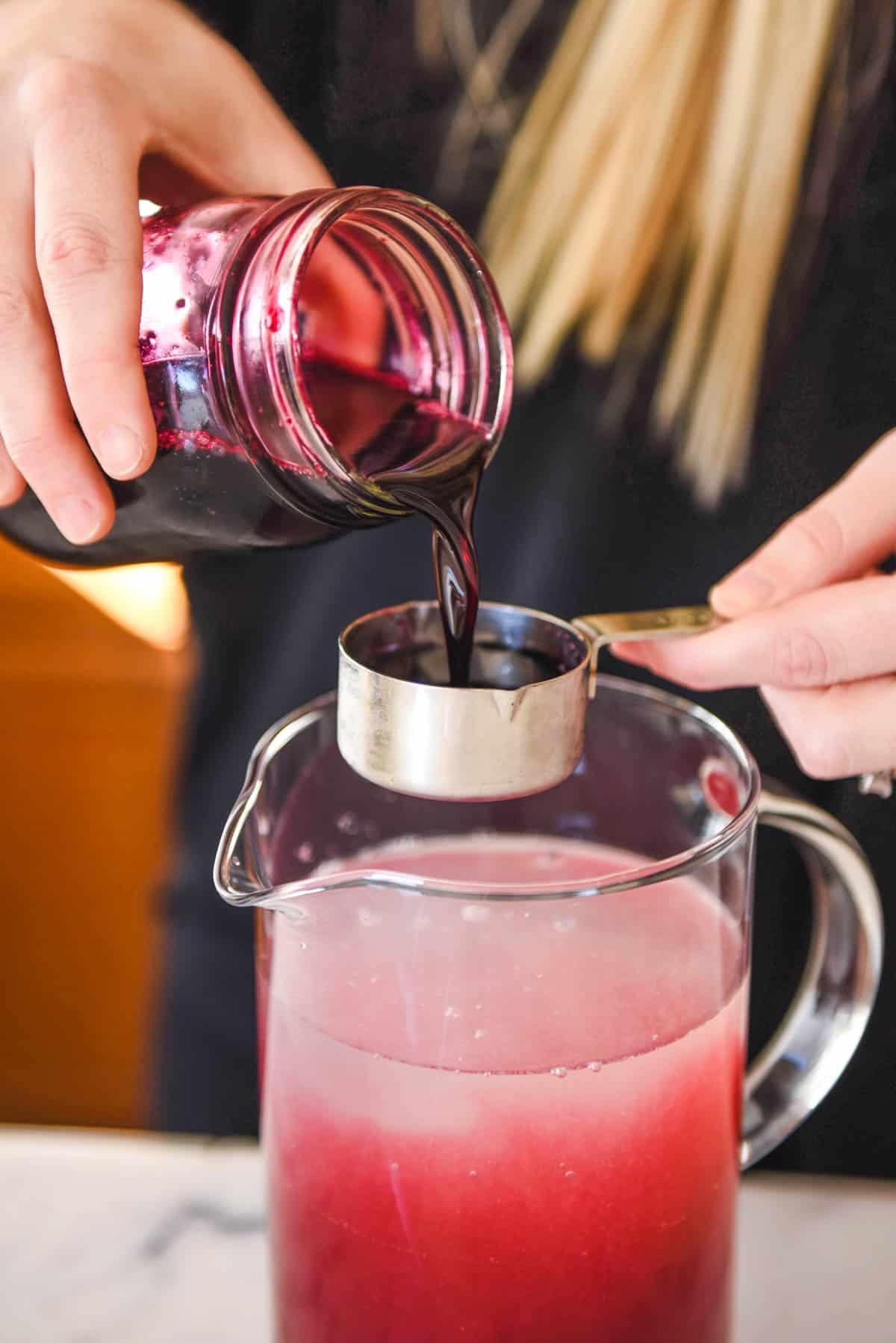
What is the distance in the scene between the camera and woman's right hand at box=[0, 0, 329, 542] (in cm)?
54

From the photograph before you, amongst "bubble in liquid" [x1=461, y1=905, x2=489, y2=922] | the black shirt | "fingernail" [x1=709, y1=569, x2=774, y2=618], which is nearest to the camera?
"bubble in liquid" [x1=461, y1=905, x2=489, y2=922]

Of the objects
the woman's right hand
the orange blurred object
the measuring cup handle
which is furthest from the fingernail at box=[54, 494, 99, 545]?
the orange blurred object

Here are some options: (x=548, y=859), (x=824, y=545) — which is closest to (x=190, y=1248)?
(x=548, y=859)

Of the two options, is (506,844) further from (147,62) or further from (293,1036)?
(147,62)

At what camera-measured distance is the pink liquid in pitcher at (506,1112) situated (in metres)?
0.53

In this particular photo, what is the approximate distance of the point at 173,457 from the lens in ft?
1.97

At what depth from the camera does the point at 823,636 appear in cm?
61

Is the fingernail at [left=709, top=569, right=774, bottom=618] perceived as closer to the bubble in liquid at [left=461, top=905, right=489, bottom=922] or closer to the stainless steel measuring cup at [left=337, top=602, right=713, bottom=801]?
the stainless steel measuring cup at [left=337, top=602, right=713, bottom=801]

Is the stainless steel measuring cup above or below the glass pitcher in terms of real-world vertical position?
above

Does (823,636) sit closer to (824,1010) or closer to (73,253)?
(824,1010)

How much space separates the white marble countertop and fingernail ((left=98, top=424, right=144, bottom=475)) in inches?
16.1

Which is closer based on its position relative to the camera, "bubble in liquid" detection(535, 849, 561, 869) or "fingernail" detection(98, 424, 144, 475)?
"fingernail" detection(98, 424, 144, 475)

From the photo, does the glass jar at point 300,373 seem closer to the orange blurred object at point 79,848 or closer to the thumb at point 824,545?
the thumb at point 824,545

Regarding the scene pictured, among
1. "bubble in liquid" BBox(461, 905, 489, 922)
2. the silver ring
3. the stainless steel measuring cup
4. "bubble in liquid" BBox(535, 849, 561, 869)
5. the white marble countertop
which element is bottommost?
the white marble countertop
